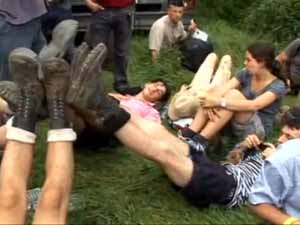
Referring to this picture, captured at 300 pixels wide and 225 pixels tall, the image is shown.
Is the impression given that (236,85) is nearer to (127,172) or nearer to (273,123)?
(273,123)

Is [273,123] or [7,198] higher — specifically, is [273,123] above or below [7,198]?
below

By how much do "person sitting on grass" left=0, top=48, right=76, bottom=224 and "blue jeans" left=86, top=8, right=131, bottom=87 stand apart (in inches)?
96.0

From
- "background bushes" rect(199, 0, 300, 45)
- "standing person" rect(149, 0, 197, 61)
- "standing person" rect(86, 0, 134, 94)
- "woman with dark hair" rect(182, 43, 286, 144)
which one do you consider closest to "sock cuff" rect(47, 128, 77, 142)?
"woman with dark hair" rect(182, 43, 286, 144)

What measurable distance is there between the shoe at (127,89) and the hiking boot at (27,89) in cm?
240

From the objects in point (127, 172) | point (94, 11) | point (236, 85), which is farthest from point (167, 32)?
point (127, 172)

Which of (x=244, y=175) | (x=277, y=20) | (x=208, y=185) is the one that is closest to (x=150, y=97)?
(x=244, y=175)

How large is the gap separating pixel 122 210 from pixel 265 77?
1.60 m

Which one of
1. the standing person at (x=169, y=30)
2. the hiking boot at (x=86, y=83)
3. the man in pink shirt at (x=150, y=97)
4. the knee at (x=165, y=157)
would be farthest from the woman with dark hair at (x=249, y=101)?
the standing person at (x=169, y=30)

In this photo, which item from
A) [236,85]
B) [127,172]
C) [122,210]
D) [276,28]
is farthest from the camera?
[276,28]

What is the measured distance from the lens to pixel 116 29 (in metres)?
7.05

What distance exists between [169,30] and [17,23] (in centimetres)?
265

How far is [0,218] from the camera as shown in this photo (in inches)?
159

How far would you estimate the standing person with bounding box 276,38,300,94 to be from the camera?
666 centimetres

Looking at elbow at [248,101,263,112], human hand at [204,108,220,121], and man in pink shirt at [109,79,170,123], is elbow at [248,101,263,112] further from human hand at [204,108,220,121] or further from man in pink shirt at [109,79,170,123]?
man in pink shirt at [109,79,170,123]
